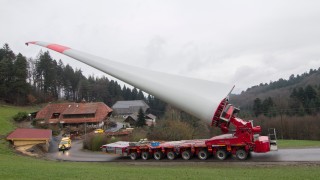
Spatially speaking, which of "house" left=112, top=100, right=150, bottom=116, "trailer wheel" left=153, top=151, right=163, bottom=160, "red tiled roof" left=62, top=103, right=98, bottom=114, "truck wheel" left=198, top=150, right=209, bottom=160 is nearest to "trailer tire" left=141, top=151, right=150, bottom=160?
"trailer wheel" left=153, top=151, right=163, bottom=160

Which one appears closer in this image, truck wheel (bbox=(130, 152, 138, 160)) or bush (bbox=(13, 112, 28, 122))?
truck wheel (bbox=(130, 152, 138, 160))

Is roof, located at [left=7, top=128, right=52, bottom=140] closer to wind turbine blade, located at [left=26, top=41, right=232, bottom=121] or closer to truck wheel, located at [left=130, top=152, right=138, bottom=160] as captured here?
truck wheel, located at [left=130, top=152, right=138, bottom=160]

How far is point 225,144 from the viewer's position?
18.4m

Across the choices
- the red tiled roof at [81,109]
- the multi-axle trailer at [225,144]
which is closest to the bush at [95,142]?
the multi-axle trailer at [225,144]

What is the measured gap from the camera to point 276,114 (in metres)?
64.4

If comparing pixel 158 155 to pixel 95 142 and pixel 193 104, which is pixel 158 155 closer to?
pixel 193 104

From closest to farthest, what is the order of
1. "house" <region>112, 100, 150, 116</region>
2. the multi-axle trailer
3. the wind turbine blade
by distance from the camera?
1. the wind turbine blade
2. the multi-axle trailer
3. "house" <region>112, 100, 150, 116</region>

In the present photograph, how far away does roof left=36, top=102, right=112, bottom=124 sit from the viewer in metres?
68.8

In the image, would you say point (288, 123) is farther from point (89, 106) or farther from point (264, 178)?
point (264, 178)

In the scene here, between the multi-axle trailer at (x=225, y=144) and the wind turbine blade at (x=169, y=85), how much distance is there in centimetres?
134

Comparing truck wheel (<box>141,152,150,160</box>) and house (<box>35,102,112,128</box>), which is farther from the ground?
house (<box>35,102,112,128</box>)

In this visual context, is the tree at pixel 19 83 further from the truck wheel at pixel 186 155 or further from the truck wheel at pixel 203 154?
the truck wheel at pixel 203 154

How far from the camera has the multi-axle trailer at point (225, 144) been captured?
55.7ft

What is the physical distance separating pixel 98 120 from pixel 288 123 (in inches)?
1435
